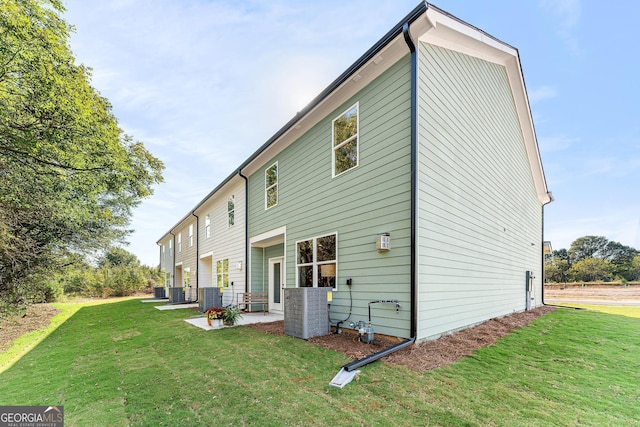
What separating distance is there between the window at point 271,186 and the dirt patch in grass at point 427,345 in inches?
175

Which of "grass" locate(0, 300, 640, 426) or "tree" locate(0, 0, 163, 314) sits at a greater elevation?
"tree" locate(0, 0, 163, 314)

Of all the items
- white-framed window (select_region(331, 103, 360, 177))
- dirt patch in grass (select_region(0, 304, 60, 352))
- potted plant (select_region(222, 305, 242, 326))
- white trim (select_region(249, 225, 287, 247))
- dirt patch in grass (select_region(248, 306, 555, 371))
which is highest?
white-framed window (select_region(331, 103, 360, 177))

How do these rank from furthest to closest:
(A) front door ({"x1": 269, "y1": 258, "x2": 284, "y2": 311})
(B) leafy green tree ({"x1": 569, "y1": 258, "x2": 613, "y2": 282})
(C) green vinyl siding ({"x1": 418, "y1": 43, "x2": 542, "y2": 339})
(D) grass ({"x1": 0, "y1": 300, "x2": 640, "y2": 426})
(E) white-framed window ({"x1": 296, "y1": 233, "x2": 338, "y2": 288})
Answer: (B) leafy green tree ({"x1": 569, "y1": 258, "x2": 613, "y2": 282}) < (A) front door ({"x1": 269, "y1": 258, "x2": 284, "y2": 311}) < (E) white-framed window ({"x1": 296, "y1": 233, "x2": 338, "y2": 288}) < (C) green vinyl siding ({"x1": 418, "y1": 43, "x2": 542, "y2": 339}) < (D) grass ({"x1": 0, "y1": 300, "x2": 640, "y2": 426})

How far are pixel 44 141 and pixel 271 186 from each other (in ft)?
19.5

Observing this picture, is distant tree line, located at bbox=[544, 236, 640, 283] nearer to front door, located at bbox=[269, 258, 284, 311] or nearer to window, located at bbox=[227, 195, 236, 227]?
front door, located at bbox=[269, 258, 284, 311]

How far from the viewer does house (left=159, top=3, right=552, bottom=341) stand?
5.52 meters

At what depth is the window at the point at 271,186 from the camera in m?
10.4

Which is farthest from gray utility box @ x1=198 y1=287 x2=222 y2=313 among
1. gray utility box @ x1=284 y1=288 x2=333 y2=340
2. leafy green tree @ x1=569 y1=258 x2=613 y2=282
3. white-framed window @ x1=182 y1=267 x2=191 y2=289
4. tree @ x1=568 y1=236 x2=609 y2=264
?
tree @ x1=568 y1=236 x2=609 y2=264

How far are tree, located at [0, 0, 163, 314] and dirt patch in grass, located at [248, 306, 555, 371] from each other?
5609mm

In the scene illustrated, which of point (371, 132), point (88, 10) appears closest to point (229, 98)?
point (88, 10)

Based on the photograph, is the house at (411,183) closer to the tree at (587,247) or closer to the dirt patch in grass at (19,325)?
the dirt patch in grass at (19,325)

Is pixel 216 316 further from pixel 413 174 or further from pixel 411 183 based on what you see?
pixel 413 174

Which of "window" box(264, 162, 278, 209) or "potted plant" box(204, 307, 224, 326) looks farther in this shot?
"window" box(264, 162, 278, 209)

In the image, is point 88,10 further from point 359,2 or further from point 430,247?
point 430,247
